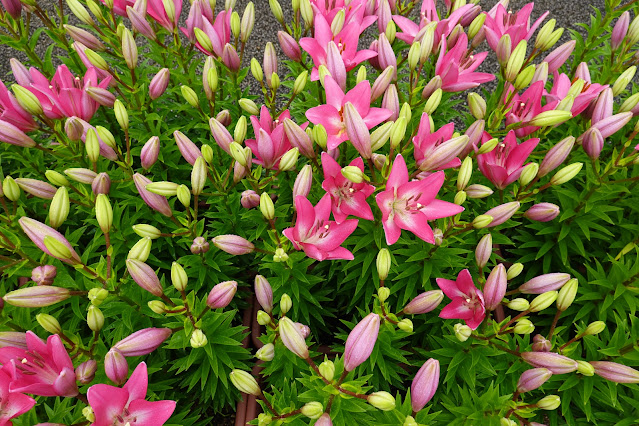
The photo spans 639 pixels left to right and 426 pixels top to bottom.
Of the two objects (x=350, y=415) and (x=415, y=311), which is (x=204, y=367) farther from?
(x=415, y=311)

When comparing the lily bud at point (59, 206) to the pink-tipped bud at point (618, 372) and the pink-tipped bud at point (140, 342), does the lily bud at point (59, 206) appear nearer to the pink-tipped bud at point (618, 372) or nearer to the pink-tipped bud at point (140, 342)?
the pink-tipped bud at point (140, 342)

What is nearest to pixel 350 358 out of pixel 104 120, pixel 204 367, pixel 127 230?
pixel 204 367

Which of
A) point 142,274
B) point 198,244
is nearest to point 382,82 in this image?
point 198,244

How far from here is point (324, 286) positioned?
5.30 ft

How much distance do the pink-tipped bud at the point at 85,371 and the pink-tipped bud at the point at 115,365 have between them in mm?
58

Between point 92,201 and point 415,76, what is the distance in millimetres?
1036

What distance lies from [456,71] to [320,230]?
0.61 m

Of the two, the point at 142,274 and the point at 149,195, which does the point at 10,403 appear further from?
the point at 149,195

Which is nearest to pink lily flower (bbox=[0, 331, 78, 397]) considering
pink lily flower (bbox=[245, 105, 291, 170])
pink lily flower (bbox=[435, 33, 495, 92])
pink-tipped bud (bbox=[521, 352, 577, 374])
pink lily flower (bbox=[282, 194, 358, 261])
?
pink lily flower (bbox=[282, 194, 358, 261])

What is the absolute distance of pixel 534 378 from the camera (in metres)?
1.01

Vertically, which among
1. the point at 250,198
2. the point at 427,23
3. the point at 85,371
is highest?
the point at 427,23

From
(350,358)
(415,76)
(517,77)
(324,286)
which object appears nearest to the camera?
(350,358)

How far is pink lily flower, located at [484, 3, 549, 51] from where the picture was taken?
1.36 m

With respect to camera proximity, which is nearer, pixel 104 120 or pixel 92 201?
pixel 92 201
